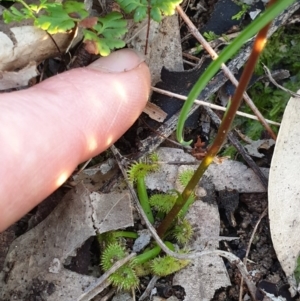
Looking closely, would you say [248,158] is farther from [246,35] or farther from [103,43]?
[246,35]

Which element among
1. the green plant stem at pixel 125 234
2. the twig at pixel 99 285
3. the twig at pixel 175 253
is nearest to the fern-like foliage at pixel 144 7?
the twig at pixel 175 253

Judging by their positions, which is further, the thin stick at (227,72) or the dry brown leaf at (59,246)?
the thin stick at (227,72)

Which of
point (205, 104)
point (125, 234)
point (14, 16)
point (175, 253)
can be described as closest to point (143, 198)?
point (125, 234)

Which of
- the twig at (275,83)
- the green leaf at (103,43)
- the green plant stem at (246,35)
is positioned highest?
the green plant stem at (246,35)

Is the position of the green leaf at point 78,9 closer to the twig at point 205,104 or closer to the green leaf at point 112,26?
the green leaf at point 112,26

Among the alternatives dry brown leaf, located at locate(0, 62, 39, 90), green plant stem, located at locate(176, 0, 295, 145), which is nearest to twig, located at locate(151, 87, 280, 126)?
dry brown leaf, located at locate(0, 62, 39, 90)

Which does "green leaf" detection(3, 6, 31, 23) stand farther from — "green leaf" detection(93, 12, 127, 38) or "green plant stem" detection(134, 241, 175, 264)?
"green plant stem" detection(134, 241, 175, 264)

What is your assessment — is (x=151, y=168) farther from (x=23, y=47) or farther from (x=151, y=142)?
(x=23, y=47)

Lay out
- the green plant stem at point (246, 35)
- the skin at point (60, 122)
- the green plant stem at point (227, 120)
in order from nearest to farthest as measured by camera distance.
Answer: the green plant stem at point (246, 35) → the green plant stem at point (227, 120) → the skin at point (60, 122)
